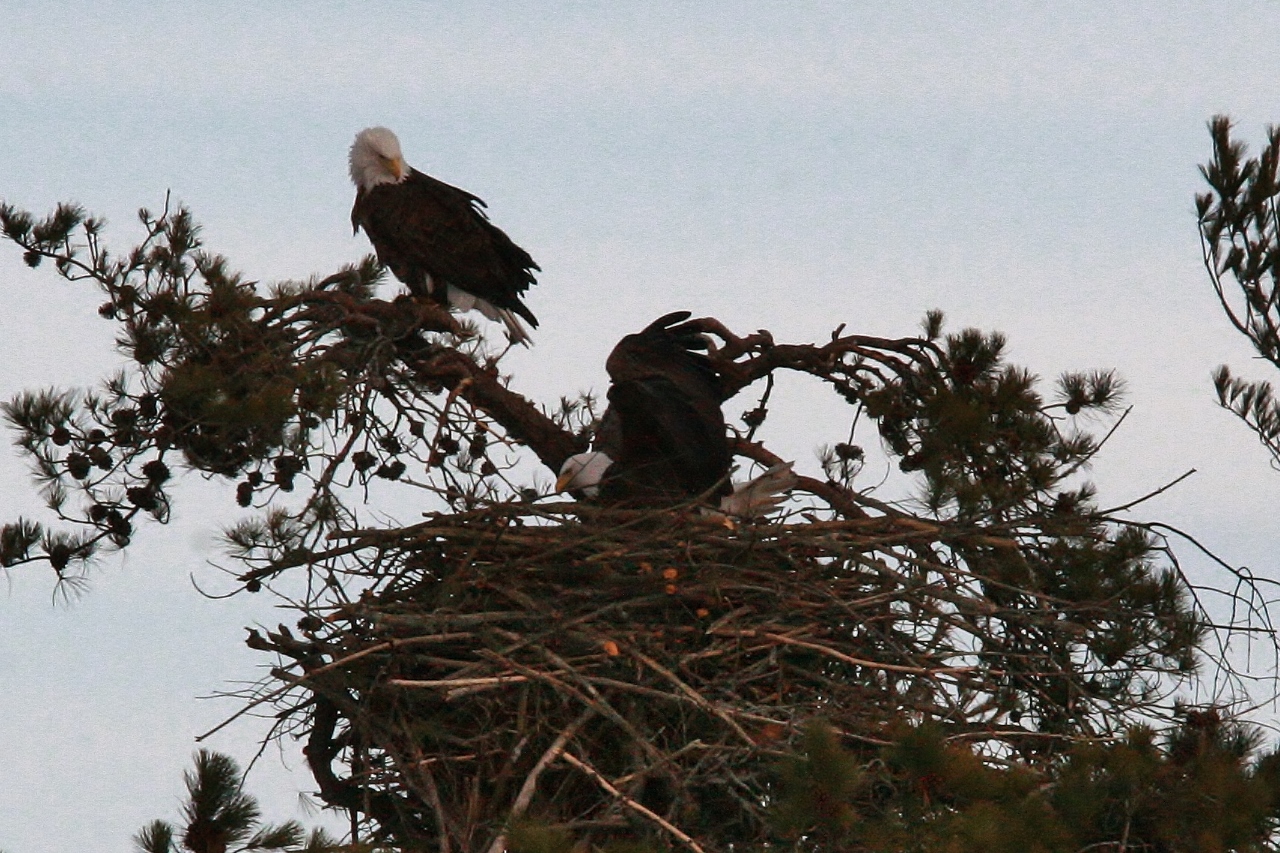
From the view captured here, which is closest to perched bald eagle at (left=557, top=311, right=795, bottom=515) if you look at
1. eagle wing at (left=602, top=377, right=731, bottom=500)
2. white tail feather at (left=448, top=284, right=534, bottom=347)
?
eagle wing at (left=602, top=377, right=731, bottom=500)

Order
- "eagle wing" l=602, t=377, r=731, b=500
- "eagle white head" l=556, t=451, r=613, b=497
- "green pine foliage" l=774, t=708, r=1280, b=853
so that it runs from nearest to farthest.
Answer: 1. "green pine foliage" l=774, t=708, r=1280, b=853
2. "eagle wing" l=602, t=377, r=731, b=500
3. "eagle white head" l=556, t=451, r=613, b=497

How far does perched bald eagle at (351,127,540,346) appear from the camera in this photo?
730cm

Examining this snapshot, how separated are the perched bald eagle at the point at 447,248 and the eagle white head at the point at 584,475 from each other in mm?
1117

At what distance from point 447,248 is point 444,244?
0.07 feet

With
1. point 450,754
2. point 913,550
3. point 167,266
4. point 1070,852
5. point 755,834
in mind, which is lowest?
point 1070,852

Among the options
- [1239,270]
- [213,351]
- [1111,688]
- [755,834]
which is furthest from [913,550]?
[213,351]

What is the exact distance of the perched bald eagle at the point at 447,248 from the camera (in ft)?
24.0

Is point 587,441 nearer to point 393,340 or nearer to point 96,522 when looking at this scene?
point 393,340

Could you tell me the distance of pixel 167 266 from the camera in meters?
5.52

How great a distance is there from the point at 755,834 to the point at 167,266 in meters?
2.37

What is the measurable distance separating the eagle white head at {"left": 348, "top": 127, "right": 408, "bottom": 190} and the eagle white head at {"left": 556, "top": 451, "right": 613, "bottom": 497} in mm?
1868

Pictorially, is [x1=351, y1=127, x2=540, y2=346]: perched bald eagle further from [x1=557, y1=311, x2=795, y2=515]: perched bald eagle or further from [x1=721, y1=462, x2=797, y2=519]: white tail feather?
[x1=721, y1=462, x2=797, y2=519]: white tail feather

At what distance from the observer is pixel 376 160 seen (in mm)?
7730

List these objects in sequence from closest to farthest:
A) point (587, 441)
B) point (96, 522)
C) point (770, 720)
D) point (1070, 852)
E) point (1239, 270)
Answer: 1. point (1070, 852)
2. point (770, 720)
3. point (96, 522)
4. point (1239, 270)
5. point (587, 441)
